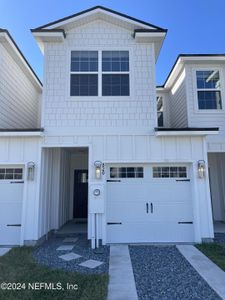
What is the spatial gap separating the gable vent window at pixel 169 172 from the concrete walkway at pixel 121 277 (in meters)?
2.54

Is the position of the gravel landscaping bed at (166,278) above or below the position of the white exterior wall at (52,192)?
below

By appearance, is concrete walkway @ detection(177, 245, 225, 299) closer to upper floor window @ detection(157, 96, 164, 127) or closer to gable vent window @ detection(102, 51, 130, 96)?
gable vent window @ detection(102, 51, 130, 96)

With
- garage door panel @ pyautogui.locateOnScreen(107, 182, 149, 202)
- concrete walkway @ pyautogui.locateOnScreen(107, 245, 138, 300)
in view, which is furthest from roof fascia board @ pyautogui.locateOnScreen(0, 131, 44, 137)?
concrete walkway @ pyautogui.locateOnScreen(107, 245, 138, 300)

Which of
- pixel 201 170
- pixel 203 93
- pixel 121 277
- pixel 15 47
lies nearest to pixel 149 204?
pixel 201 170

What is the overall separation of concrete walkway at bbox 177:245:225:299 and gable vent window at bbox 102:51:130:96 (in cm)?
514

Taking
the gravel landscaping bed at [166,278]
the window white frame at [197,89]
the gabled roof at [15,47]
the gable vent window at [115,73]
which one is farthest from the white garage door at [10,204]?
the window white frame at [197,89]

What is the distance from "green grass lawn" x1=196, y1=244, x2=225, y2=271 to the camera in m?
5.32

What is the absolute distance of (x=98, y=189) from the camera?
6.86 meters

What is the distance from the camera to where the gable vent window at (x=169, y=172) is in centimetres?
747

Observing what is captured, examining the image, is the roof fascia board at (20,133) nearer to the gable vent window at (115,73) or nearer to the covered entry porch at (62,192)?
the covered entry porch at (62,192)

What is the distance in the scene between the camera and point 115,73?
7.96m

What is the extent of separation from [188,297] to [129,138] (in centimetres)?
467

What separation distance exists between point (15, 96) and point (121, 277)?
25.8 feet

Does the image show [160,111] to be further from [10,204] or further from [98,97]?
[10,204]
